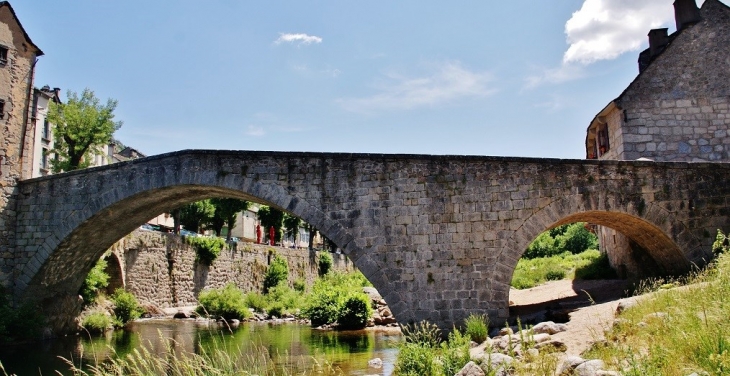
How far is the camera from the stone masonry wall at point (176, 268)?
2527 cm

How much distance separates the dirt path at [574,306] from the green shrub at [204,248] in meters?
16.1

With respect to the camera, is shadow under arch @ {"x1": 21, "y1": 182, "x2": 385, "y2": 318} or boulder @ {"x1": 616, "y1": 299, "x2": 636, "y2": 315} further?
shadow under arch @ {"x1": 21, "y1": 182, "x2": 385, "y2": 318}

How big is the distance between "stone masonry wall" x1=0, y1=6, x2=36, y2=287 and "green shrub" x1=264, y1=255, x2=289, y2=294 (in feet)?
59.0

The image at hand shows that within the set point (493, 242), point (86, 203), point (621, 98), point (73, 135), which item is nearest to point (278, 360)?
point (493, 242)

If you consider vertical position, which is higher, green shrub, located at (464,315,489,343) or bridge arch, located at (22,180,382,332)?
bridge arch, located at (22,180,382,332)

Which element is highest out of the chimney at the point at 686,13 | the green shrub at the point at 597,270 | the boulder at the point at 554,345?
the chimney at the point at 686,13

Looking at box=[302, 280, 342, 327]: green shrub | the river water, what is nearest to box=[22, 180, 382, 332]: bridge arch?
the river water

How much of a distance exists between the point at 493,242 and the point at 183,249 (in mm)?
19489

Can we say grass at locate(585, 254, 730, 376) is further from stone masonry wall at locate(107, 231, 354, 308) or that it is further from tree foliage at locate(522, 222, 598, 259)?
tree foliage at locate(522, 222, 598, 259)

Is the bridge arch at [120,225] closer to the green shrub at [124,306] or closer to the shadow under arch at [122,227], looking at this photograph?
the shadow under arch at [122,227]

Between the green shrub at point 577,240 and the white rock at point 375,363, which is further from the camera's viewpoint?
the green shrub at point 577,240

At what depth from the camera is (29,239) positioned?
17797mm

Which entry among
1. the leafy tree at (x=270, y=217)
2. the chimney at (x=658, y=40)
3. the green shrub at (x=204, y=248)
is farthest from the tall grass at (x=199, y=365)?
the leafy tree at (x=270, y=217)

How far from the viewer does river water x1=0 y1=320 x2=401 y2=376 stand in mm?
13477
